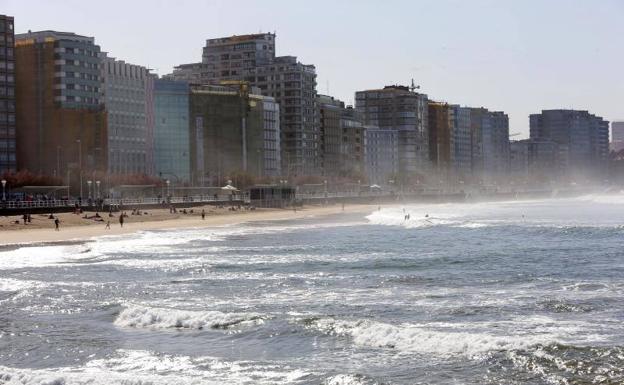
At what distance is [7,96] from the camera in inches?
6467

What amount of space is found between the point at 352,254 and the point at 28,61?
122 metres

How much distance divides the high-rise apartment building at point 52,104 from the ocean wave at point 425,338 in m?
143

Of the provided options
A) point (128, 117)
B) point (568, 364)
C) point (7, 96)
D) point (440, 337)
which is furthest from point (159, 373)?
point (128, 117)

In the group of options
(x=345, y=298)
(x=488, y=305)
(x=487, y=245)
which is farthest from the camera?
(x=487, y=245)

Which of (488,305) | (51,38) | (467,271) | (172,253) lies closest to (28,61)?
(51,38)

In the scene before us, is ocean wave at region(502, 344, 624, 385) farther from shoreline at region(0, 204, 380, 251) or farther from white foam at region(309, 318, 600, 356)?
shoreline at region(0, 204, 380, 251)

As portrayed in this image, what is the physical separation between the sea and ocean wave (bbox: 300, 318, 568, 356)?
0.21 feet

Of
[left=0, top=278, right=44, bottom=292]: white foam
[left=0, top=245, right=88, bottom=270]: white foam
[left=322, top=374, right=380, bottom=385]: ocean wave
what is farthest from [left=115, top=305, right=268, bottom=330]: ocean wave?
[left=0, top=245, right=88, bottom=270]: white foam

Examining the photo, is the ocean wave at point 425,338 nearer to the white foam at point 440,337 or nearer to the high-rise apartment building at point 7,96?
the white foam at point 440,337

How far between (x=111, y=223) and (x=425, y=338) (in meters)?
78.6

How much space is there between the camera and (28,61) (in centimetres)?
17300

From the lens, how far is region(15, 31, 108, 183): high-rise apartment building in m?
171

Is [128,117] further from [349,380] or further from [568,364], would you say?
[568,364]

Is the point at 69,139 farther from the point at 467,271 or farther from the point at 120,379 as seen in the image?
the point at 120,379
